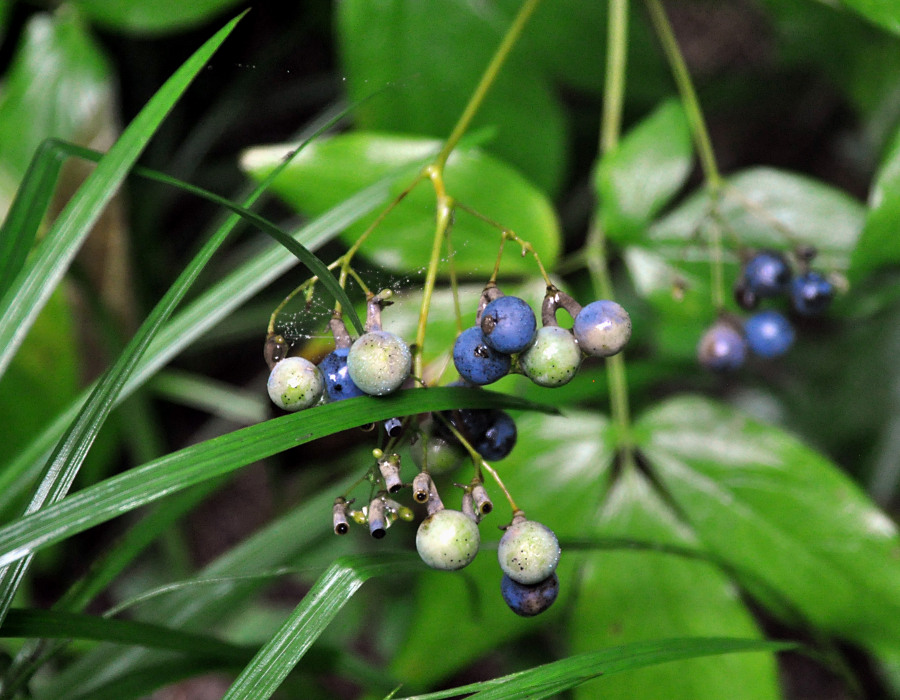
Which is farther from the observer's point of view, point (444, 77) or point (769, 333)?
point (444, 77)

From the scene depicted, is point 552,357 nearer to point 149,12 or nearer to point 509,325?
point 509,325

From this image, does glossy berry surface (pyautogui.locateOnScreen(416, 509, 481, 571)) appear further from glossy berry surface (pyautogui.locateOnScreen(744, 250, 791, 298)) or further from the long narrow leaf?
glossy berry surface (pyautogui.locateOnScreen(744, 250, 791, 298))

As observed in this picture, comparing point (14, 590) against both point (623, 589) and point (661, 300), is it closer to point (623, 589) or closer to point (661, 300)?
point (623, 589)

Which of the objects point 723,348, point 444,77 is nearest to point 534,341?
point 723,348

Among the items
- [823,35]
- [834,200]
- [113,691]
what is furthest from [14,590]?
[823,35]

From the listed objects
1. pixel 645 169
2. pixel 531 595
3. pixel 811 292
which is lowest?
pixel 531 595

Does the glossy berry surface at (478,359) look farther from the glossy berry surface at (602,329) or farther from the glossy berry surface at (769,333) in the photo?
the glossy berry surface at (769,333)
